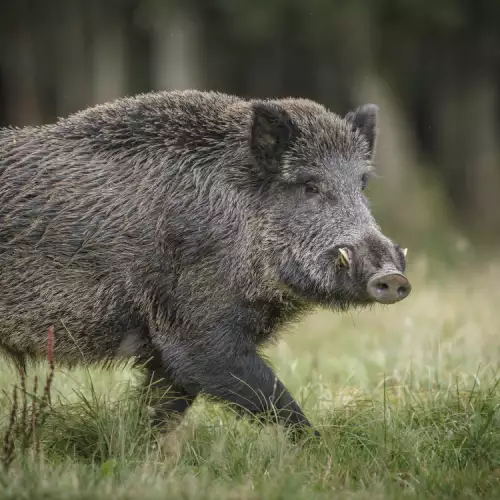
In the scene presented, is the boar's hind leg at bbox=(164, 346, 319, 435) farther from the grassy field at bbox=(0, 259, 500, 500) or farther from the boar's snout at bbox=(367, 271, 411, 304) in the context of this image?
the boar's snout at bbox=(367, 271, 411, 304)

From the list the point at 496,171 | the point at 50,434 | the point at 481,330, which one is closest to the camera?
the point at 50,434

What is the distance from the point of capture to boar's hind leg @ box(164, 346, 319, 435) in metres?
5.25

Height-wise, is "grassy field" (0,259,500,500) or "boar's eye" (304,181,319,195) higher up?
"boar's eye" (304,181,319,195)

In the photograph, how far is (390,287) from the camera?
495 cm

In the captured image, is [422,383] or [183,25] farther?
[183,25]

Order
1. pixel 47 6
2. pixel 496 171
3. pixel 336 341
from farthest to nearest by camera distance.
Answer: pixel 47 6 → pixel 496 171 → pixel 336 341

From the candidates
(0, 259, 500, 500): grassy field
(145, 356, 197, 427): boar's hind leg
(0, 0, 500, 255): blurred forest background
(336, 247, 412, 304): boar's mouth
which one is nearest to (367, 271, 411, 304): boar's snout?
(336, 247, 412, 304): boar's mouth

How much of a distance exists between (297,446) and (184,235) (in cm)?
128

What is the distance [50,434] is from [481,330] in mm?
3924

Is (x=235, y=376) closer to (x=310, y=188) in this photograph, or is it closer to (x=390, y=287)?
(x=390, y=287)

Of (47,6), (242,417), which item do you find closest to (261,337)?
(242,417)

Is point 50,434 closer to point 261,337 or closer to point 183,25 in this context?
point 261,337

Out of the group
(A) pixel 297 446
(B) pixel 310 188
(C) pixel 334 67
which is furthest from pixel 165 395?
(C) pixel 334 67

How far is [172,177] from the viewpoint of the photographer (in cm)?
563
